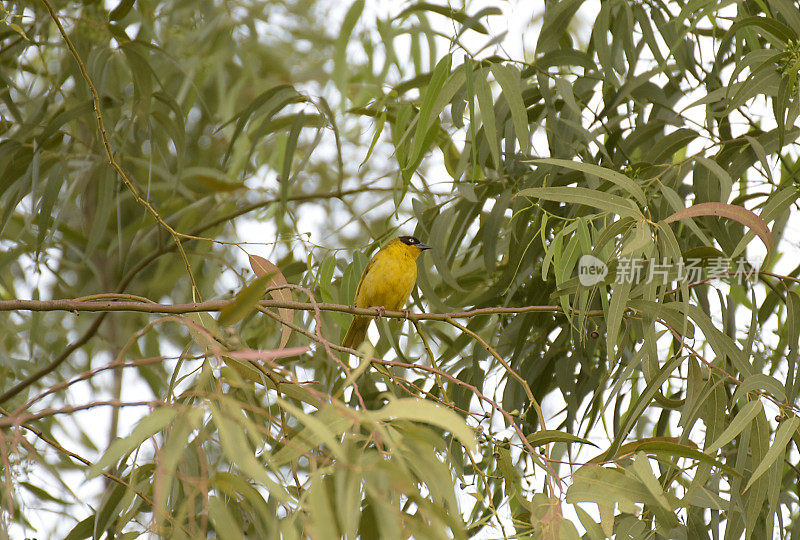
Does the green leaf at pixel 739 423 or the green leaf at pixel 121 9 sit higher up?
the green leaf at pixel 121 9

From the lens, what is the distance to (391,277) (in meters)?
3.94

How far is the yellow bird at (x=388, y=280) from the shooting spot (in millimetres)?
3951

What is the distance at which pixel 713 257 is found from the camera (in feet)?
8.02

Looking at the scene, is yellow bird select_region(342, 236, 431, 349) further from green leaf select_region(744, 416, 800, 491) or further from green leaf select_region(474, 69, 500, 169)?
green leaf select_region(744, 416, 800, 491)

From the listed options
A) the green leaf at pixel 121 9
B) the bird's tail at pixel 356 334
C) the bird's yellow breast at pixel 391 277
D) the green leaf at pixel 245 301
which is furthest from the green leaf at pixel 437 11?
the green leaf at pixel 245 301

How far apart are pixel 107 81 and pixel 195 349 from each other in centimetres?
142

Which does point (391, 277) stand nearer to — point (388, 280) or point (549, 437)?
point (388, 280)

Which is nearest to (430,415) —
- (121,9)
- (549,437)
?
(549,437)

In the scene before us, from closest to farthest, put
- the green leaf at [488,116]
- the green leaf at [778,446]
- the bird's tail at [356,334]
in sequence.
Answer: the green leaf at [778,446] < the green leaf at [488,116] < the bird's tail at [356,334]

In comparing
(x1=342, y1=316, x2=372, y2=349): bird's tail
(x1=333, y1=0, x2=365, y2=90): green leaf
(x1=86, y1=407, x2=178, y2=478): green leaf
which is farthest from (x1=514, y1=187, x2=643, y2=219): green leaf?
(x1=342, y1=316, x2=372, y2=349): bird's tail

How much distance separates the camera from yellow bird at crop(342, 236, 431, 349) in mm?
3951

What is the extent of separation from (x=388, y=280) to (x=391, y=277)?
20 millimetres

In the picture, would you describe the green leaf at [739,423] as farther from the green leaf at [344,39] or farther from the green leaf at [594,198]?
the green leaf at [344,39]

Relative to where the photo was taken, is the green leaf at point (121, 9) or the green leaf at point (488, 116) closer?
the green leaf at point (488, 116)
